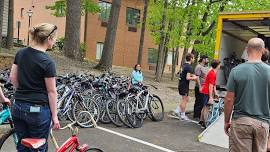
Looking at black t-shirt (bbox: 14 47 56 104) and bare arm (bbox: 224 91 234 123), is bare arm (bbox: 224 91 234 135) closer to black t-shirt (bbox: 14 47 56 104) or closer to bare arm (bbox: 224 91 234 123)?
bare arm (bbox: 224 91 234 123)

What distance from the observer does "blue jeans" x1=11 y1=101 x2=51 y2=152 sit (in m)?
4.43

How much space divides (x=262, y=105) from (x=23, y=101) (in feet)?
8.17

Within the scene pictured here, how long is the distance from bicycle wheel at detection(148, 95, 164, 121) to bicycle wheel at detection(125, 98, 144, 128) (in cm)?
68

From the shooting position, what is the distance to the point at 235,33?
13.2 m

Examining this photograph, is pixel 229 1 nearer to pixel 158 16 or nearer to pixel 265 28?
pixel 158 16

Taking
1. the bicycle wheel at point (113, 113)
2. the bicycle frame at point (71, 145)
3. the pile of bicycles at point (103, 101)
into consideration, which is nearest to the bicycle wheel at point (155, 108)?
the pile of bicycles at point (103, 101)

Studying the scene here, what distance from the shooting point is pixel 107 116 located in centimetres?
1061

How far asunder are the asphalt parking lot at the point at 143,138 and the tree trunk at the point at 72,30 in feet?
28.1

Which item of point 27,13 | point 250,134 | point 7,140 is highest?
point 27,13

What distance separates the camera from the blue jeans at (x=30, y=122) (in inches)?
174

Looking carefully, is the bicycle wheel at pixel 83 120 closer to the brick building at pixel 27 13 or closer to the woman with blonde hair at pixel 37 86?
the woman with blonde hair at pixel 37 86

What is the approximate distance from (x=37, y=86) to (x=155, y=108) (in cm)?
783

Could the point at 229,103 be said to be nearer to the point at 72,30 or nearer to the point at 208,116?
the point at 208,116

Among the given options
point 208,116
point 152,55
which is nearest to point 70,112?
point 208,116
